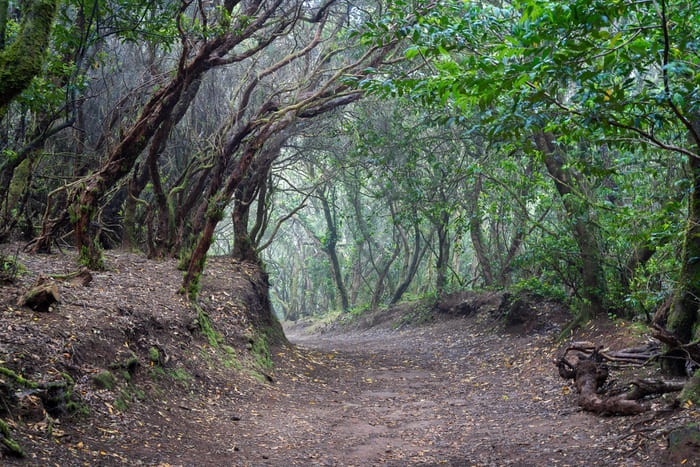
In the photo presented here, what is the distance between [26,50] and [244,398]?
5.03m

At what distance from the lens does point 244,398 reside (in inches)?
286

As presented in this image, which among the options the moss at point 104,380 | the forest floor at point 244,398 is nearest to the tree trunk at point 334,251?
the forest floor at point 244,398

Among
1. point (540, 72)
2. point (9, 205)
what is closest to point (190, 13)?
point (9, 205)

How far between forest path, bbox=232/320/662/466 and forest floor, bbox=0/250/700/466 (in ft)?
0.09

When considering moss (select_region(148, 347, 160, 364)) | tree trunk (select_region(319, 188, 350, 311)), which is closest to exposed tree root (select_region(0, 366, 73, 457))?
moss (select_region(148, 347, 160, 364))

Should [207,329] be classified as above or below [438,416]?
above

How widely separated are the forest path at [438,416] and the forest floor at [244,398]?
27 millimetres

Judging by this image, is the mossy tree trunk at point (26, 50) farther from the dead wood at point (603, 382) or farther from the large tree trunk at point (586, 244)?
the large tree trunk at point (586, 244)

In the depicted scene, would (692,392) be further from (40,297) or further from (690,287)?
(40,297)

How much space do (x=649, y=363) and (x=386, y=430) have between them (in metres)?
3.22

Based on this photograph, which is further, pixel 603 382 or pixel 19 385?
pixel 603 382

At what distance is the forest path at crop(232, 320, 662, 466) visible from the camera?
522cm

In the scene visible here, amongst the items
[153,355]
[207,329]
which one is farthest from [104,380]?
[207,329]

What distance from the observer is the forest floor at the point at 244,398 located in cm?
462
